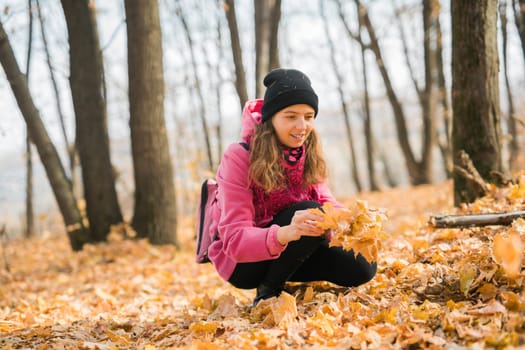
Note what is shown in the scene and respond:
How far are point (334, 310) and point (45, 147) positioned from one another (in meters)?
4.57

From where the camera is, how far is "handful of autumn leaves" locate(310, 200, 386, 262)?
2098mm

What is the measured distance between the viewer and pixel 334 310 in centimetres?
224

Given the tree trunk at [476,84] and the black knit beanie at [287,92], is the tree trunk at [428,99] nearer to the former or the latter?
the tree trunk at [476,84]

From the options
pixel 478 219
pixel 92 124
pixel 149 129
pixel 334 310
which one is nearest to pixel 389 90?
pixel 149 129

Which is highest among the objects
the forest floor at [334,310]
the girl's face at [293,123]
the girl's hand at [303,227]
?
the girl's face at [293,123]

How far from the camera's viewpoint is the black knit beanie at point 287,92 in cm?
243

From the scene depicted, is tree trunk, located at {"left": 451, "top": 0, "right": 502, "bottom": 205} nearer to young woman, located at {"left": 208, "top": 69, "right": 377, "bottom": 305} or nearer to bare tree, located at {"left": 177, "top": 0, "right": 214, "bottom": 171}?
young woman, located at {"left": 208, "top": 69, "right": 377, "bottom": 305}

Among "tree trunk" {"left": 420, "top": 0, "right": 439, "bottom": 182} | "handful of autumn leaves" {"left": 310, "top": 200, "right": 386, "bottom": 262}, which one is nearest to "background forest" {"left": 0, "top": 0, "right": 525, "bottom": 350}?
"handful of autumn leaves" {"left": 310, "top": 200, "right": 386, "bottom": 262}

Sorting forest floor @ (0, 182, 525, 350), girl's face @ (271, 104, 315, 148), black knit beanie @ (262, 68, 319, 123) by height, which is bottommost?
forest floor @ (0, 182, 525, 350)

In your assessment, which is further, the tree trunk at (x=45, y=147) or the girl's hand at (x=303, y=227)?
the tree trunk at (x=45, y=147)

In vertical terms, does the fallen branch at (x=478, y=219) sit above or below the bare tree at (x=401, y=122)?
below

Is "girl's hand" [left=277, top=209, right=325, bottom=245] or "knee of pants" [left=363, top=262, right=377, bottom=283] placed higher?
"girl's hand" [left=277, top=209, right=325, bottom=245]

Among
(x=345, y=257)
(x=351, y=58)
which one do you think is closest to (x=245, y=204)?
(x=345, y=257)

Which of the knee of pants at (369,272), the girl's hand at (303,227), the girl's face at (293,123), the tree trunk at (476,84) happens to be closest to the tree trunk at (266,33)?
the tree trunk at (476,84)
